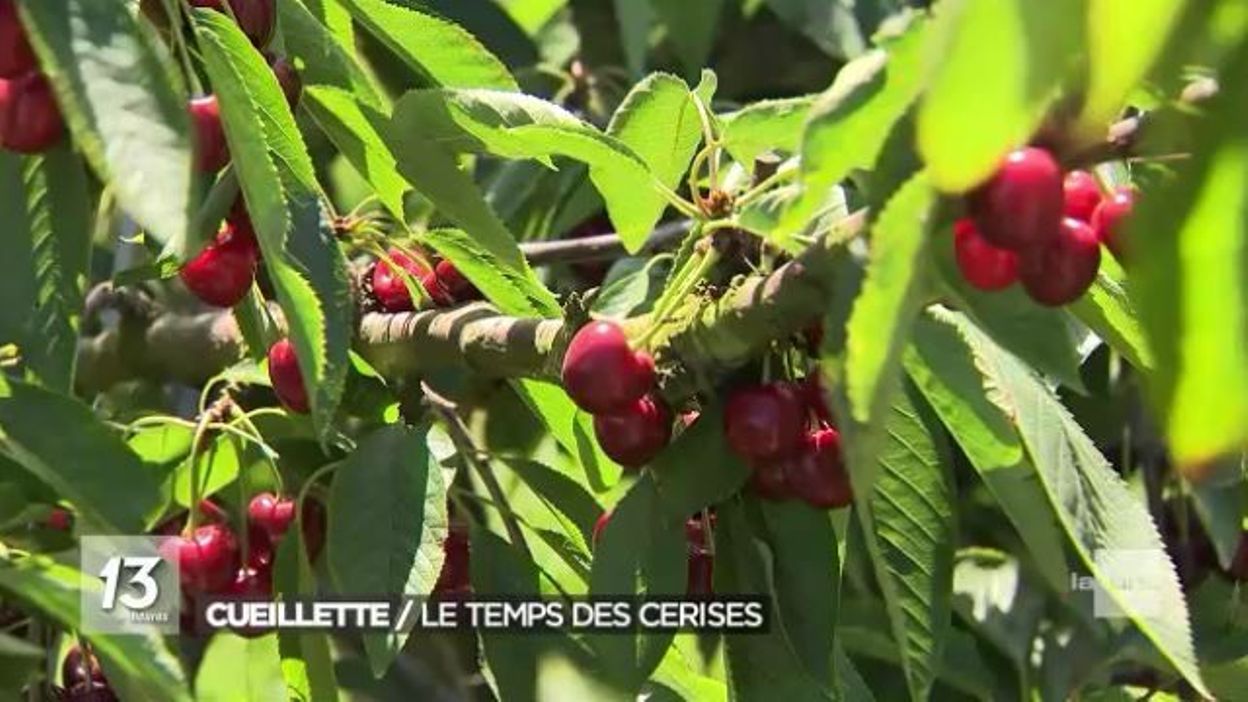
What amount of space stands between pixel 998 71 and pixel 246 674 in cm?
89

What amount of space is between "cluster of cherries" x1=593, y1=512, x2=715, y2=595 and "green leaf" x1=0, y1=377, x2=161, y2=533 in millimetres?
276

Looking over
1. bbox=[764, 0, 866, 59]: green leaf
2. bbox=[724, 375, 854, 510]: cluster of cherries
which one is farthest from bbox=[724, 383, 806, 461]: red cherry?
bbox=[764, 0, 866, 59]: green leaf

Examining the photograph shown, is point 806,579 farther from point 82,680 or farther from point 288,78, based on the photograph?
point 82,680

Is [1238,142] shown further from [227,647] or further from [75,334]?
[227,647]

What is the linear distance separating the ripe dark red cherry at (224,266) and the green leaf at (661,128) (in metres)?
0.22

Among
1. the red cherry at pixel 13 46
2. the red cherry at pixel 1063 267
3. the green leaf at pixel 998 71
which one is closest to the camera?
the green leaf at pixel 998 71

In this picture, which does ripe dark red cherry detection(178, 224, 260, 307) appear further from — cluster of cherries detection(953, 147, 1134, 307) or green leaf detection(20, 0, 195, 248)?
cluster of cherries detection(953, 147, 1134, 307)

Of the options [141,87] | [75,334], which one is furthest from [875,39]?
[75,334]

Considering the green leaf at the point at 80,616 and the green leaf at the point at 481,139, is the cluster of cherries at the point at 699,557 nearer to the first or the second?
the green leaf at the point at 481,139

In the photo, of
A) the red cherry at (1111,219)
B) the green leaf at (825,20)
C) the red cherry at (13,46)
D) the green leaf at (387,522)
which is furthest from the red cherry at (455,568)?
the green leaf at (825,20)

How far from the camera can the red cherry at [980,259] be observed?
2.43 feet

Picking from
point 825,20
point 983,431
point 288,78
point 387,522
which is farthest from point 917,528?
point 825,20

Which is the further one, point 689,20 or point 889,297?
point 689,20

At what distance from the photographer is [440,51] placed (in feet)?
3.84
